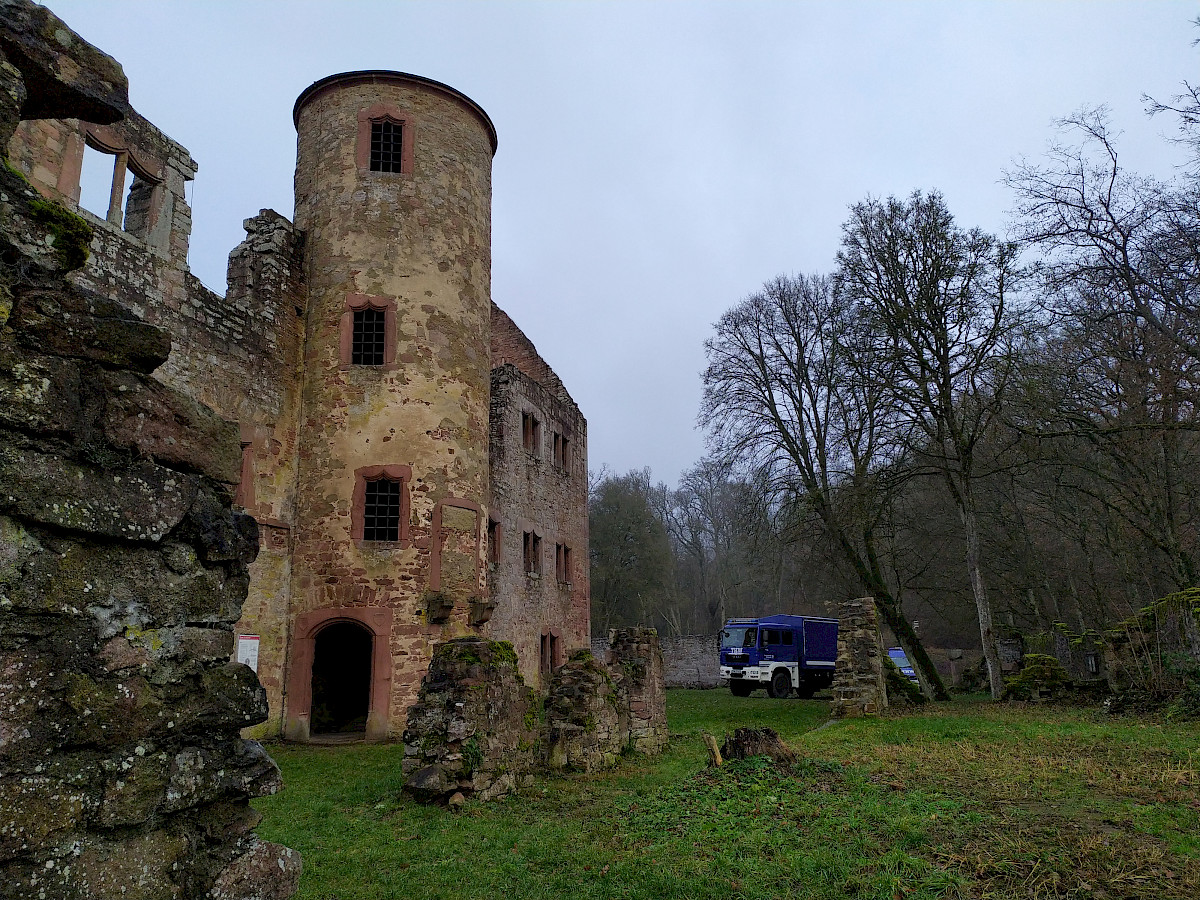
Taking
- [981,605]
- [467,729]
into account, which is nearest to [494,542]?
[467,729]

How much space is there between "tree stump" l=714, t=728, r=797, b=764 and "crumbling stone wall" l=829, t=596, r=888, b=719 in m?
7.67

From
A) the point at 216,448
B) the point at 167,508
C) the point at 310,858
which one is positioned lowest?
the point at 310,858

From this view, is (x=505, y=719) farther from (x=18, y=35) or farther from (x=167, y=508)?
(x=18, y=35)

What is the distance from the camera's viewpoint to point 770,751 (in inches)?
372

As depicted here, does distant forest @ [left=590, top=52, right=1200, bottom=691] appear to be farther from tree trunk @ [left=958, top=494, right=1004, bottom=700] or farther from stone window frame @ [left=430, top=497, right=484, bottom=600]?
stone window frame @ [left=430, top=497, right=484, bottom=600]

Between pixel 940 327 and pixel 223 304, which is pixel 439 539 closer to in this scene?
pixel 223 304

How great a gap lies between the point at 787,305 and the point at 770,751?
1604 centimetres

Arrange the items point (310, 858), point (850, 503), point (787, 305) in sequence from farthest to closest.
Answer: point (787, 305) → point (850, 503) → point (310, 858)

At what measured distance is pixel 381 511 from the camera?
15.1m

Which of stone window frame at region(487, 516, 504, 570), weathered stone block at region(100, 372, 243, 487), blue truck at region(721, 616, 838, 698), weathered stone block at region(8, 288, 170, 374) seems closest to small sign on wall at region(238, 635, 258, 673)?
stone window frame at region(487, 516, 504, 570)

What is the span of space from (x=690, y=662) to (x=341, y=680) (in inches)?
832

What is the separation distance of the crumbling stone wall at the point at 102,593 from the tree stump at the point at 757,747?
25.0 feet

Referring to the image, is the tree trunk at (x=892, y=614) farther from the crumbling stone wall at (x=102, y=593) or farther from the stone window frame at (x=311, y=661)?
the crumbling stone wall at (x=102, y=593)

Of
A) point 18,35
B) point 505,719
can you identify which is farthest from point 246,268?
point 18,35
